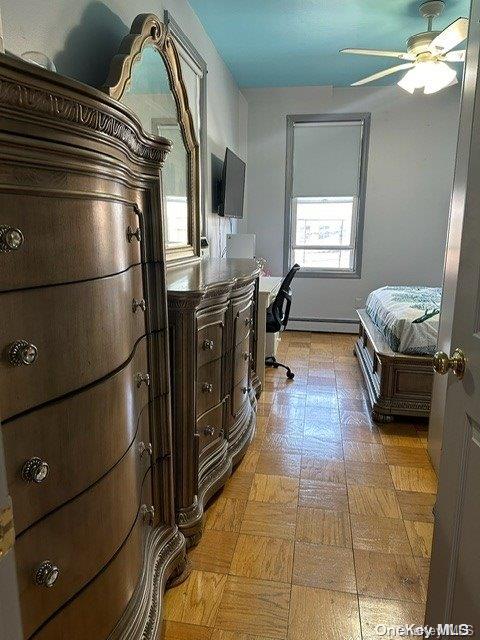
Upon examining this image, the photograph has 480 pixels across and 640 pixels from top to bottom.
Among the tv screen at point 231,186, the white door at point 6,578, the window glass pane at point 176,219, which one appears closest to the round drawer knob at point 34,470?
the white door at point 6,578

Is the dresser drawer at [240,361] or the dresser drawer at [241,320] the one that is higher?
the dresser drawer at [241,320]

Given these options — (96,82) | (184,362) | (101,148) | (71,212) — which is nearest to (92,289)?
(71,212)

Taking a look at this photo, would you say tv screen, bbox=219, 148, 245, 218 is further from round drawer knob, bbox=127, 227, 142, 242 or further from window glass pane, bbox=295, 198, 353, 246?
round drawer knob, bbox=127, 227, 142, 242

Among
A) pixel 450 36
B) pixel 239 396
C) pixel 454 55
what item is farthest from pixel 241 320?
pixel 454 55

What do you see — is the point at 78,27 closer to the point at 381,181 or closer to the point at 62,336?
the point at 62,336

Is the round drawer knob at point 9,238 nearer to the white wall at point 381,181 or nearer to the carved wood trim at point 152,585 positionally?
the carved wood trim at point 152,585

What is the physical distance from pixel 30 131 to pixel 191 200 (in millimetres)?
2288

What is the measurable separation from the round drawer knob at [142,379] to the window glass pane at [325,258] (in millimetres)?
4358

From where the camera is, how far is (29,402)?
72 cm

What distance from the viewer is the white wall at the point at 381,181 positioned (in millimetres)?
4738

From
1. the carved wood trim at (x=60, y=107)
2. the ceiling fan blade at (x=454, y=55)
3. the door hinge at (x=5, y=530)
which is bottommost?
the door hinge at (x=5, y=530)

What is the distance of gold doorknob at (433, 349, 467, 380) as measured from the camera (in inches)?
37.8

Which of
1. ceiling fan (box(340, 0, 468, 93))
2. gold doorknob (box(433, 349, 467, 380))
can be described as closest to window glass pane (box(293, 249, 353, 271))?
ceiling fan (box(340, 0, 468, 93))

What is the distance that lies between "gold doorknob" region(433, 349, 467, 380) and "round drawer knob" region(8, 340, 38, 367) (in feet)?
2.91
